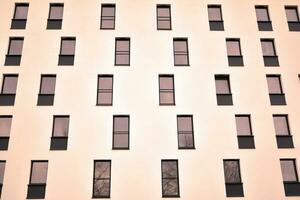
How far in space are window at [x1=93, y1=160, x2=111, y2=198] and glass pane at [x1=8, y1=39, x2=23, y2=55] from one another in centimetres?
938

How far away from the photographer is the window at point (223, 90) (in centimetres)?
2198

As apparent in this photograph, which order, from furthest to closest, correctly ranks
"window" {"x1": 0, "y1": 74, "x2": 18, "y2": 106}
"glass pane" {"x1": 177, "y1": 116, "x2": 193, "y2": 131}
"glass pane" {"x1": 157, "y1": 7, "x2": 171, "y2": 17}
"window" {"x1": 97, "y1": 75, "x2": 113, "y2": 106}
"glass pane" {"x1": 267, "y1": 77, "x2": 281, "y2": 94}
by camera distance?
"glass pane" {"x1": 157, "y1": 7, "x2": 171, "y2": 17}
"glass pane" {"x1": 267, "y1": 77, "x2": 281, "y2": 94}
"window" {"x1": 97, "y1": 75, "x2": 113, "y2": 106}
"window" {"x1": 0, "y1": 74, "x2": 18, "y2": 106}
"glass pane" {"x1": 177, "y1": 116, "x2": 193, "y2": 131}

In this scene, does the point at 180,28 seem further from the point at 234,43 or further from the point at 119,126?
the point at 119,126

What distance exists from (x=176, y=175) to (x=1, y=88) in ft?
40.4

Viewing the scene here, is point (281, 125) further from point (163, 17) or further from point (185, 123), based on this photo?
point (163, 17)

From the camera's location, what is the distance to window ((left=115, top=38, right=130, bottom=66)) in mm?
22938

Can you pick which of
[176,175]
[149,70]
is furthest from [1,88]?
[176,175]

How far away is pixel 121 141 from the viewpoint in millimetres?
20797

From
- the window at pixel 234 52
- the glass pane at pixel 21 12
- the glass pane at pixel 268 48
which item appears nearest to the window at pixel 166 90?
the window at pixel 234 52

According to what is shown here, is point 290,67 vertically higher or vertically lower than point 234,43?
lower

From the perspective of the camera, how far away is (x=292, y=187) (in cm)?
2006

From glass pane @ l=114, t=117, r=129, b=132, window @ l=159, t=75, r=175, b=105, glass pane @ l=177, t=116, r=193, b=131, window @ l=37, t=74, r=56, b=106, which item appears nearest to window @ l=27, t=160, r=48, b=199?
window @ l=37, t=74, r=56, b=106

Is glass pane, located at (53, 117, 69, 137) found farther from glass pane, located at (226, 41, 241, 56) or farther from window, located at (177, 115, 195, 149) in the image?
glass pane, located at (226, 41, 241, 56)

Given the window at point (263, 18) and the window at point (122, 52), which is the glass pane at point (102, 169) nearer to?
the window at point (122, 52)
